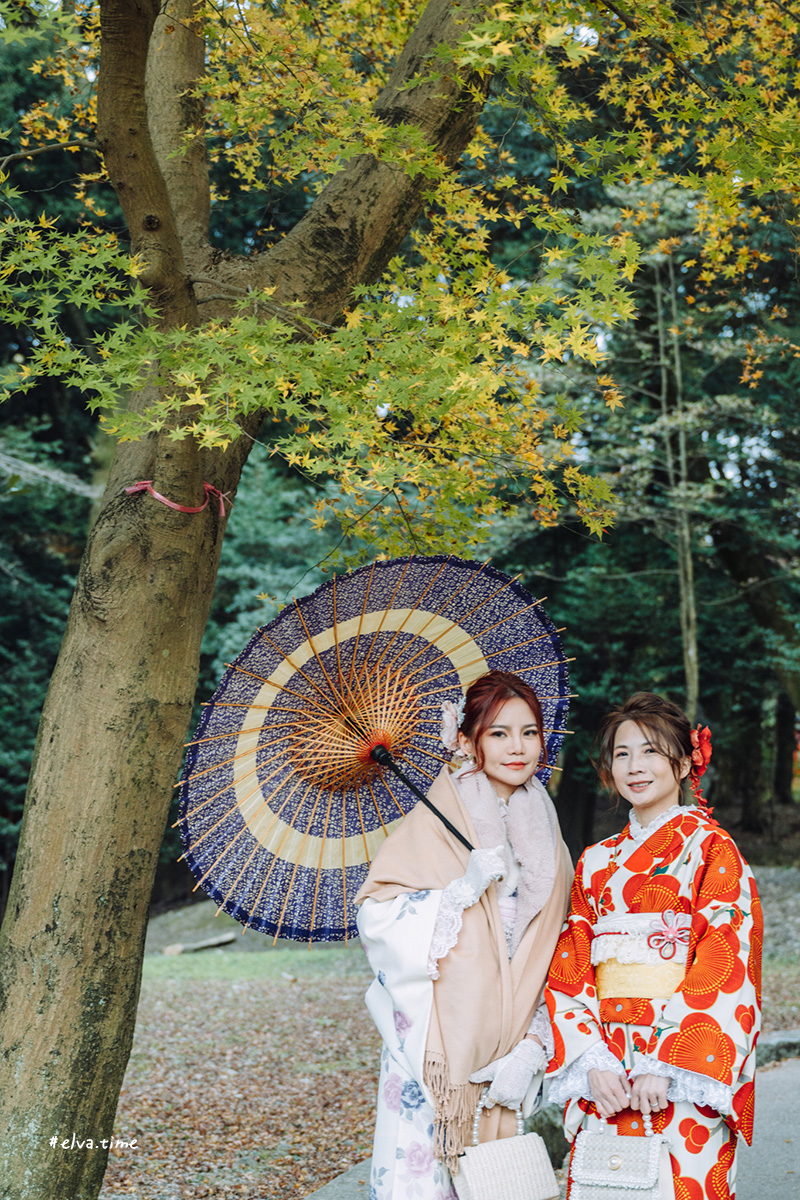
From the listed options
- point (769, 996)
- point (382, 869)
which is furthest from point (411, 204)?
point (769, 996)


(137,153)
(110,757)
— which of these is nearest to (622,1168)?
(110,757)

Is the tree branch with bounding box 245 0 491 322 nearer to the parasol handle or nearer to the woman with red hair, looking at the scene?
the parasol handle

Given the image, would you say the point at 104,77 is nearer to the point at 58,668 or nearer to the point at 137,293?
the point at 137,293

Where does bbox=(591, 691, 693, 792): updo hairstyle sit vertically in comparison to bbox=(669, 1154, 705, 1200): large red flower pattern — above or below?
above

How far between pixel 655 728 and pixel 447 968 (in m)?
0.72

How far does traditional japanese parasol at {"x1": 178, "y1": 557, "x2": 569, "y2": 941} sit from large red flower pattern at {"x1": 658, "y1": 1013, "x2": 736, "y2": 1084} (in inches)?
32.9

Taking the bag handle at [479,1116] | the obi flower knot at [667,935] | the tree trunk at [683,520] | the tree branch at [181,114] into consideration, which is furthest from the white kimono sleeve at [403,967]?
the tree trunk at [683,520]

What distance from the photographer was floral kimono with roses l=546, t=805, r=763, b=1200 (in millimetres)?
2018

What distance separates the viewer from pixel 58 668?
2.84 meters

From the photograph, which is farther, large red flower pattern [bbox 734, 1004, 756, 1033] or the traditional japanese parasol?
the traditional japanese parasol

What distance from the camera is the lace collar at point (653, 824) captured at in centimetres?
229

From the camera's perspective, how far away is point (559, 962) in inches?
88.0

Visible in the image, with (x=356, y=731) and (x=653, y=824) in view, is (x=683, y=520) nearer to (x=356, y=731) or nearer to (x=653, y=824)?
(x=356, y=731)

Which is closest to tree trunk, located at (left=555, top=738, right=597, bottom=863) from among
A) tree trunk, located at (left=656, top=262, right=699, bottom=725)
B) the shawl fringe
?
tree trunk, located at (left=656, top=262, right=699, bottom=725)
